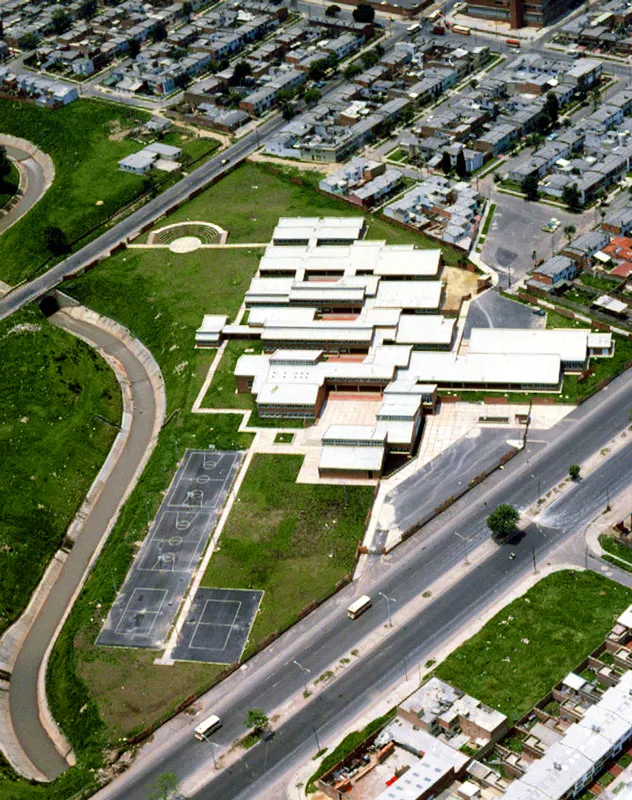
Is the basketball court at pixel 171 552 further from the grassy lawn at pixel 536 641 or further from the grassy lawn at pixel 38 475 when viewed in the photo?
the grassy lawn at pixel 536 641

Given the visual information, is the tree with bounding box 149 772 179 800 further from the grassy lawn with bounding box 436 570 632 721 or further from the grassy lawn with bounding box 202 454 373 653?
the grassy lawn with bounding box 436 570 632 721

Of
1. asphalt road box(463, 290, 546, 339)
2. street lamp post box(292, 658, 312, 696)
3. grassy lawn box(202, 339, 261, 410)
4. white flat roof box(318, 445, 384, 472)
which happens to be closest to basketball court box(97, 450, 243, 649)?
grassy lawn box(202, 339, 261, 410)

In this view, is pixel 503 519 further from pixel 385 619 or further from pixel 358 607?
pixel 358 607

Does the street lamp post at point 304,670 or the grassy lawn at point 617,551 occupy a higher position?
the grassy lawn at point 617,551

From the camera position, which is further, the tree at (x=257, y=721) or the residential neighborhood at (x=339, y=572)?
the tree at (x=257, y=721)

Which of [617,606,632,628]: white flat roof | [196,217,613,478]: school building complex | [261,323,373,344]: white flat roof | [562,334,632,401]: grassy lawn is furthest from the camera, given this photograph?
[261,323,373,344]: white flat roof

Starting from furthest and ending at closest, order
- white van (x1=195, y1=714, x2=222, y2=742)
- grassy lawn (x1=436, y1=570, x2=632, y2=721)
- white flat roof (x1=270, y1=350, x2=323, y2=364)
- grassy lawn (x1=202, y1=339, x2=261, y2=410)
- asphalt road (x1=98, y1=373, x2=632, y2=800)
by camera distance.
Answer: white flat roof (x1=270, y1=350, x2=323, y2=364) → grassy lawn (x1=202, y1=339, x2=261, y2=410) → white van (x1=195, y1=714, x2=222, y2=742) → grassy lawn (x1=436, y1=570, x2=632, y2=721) → asphalt road (x1=98, y1=373, x2=632, y2=800)

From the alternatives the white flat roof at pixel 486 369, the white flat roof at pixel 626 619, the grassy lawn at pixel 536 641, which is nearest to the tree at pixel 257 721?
the grassy lawn at pixel 536 641
